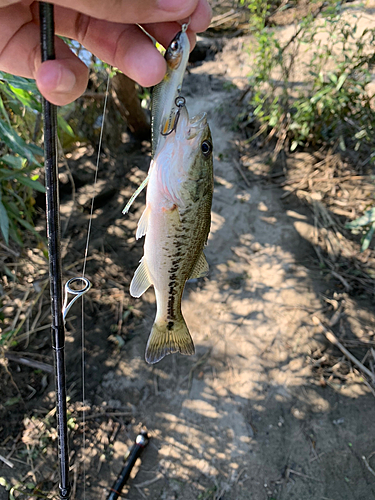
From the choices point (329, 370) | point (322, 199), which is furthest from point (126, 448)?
point (322, 199)

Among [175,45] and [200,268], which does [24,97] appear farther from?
[200,268]

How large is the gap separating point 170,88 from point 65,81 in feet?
1.10

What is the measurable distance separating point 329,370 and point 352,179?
2591 mm

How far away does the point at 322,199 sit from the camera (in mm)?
4473

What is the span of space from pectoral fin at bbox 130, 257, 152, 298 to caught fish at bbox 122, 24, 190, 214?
13.1 inches

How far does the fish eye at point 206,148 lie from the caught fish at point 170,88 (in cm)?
12

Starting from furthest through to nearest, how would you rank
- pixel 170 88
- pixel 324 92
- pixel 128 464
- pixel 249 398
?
pixel 324 92 → pixel 249 398 → pixel 128 464 → pixel 170 88

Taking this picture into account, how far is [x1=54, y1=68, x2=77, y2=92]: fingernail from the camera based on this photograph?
3.49 feet

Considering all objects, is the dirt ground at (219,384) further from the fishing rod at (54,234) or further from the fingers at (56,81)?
the fingers at (56,81)

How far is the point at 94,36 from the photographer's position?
146 centimetres

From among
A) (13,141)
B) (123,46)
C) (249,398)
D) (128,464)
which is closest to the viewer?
(123,46)

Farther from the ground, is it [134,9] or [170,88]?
[134,9]

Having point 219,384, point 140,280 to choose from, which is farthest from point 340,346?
point 140,280

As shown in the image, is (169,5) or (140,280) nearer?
(169,5)
